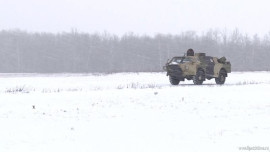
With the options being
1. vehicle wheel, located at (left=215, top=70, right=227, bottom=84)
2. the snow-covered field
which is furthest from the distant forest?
the snow-covered field

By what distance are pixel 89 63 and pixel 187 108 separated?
8039 centimetres

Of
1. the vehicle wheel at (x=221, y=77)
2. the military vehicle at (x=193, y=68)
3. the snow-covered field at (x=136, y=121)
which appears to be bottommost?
the snow-covered field at (x=136, y=121)

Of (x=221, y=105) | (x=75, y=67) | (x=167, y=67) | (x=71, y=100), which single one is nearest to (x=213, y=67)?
(x=167, y=67)

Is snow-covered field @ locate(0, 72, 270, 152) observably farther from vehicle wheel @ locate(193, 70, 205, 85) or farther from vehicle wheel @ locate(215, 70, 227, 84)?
vehicle wheel @ locate(215, 70, 227, 84)

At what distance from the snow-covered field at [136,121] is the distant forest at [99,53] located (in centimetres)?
7593

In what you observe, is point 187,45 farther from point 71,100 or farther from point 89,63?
point 71,100

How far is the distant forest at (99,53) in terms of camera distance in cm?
9406

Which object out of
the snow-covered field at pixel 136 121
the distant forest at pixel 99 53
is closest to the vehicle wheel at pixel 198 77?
the snow-covered field at pixel 136 121

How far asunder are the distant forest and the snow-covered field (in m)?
75.9

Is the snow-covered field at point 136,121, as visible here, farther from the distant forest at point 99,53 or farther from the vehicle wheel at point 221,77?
the distant forest at point 99,53

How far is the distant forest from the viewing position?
9406cm

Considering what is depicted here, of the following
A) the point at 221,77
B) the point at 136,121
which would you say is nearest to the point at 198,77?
the point at 221,77

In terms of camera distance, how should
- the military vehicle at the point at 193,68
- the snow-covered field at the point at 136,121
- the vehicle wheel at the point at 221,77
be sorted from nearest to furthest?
the snow-covered field at the point at 136,121, the military vehicle at the point at 193,68, the vehicle wheel at the point at 221,77

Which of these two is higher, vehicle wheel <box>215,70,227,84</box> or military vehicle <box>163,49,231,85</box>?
military vehicle <box>163,49,231,85</box>
